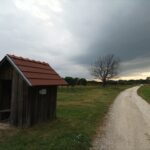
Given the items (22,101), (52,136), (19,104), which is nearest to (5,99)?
(19,104)

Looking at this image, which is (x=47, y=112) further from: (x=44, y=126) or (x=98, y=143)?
(x=98, y=143)

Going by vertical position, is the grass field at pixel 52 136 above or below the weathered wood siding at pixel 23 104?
below

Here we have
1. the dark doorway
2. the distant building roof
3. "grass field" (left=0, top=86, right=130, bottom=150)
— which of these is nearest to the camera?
"grass field" (left=0, top=86, right=130, bottom=150)

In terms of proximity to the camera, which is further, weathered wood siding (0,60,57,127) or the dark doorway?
the dark doorway

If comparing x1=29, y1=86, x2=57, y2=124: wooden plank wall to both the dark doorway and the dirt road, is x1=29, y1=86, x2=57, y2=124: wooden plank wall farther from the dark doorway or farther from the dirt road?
the dirt road

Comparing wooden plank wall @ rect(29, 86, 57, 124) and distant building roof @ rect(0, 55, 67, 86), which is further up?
distant building roof @ rect(0, 55, 67, 86)

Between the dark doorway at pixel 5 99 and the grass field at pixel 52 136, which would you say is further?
the dark doorway at pixel 5 99

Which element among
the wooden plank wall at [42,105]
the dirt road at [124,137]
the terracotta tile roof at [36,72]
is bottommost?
the dirt road at [124,137]

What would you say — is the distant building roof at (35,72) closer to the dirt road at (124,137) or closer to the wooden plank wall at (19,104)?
the wooden plank wall at (19,104)

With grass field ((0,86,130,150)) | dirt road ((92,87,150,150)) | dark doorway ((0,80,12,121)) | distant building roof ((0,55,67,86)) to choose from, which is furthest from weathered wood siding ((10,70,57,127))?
dirt road ((92,87,150,150))

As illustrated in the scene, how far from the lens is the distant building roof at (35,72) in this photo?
1183cm

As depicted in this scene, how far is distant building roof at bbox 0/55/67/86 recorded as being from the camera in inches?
466

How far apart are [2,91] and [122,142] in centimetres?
748

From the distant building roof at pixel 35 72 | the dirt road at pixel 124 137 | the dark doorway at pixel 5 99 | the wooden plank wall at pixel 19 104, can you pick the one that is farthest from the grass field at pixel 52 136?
the dark doorway at pixel 5 99
